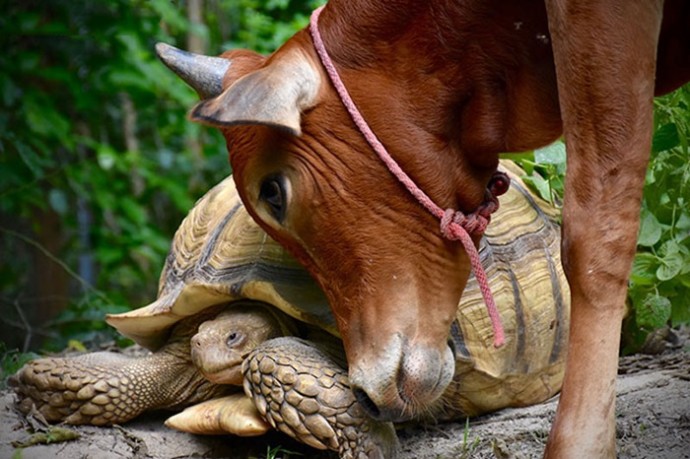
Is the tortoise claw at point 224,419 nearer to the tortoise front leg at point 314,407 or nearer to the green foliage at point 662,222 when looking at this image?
the tortoise front leg at point 314,407

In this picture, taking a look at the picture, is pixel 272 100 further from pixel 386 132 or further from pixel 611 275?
pixel 611 275

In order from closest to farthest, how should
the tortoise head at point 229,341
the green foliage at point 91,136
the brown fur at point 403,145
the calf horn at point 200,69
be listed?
the brown fur at point 403,145, the calf horn at point 200,69, the tortoise head at point 229,341, the green foliage at point 91,136

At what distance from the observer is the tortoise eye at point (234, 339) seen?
358 centimetres

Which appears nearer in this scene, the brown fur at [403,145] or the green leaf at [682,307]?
the brown fur at [403,145]

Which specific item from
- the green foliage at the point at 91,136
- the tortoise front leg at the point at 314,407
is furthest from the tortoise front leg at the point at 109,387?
the green foliage at the point at 91,136

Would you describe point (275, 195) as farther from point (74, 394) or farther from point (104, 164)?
point (104, 164)

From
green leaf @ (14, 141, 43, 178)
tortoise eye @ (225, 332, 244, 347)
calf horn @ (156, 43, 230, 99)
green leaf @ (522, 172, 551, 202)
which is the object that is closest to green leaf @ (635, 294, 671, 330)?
green leaf @ (522, 172, 551, 202)

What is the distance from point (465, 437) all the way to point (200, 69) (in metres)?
1.49

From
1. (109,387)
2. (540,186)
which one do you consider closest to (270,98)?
(109,387)

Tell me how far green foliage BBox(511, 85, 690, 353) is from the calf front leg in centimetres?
129

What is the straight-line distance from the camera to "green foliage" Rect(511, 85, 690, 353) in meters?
3.95

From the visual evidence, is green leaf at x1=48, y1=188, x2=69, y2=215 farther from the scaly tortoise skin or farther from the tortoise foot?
the tortoise foot

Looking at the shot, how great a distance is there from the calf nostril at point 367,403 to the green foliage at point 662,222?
1336 millimetres

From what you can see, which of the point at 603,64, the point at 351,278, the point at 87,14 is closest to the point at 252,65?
the point at 351,278
